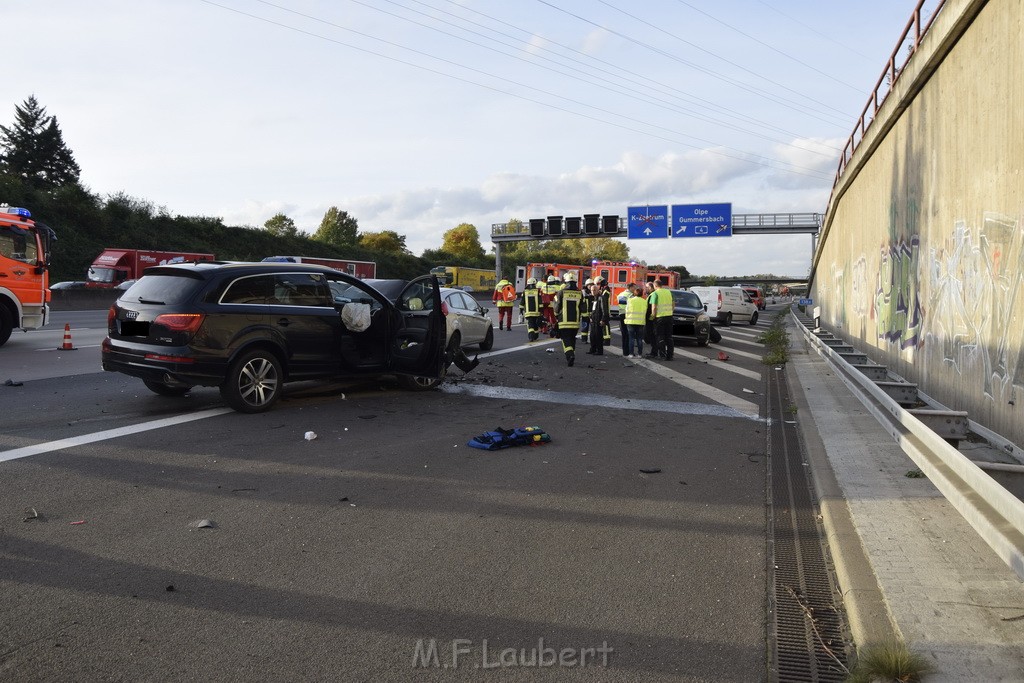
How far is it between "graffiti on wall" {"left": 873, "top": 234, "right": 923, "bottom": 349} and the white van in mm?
16923

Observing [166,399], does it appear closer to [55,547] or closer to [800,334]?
[55,547]

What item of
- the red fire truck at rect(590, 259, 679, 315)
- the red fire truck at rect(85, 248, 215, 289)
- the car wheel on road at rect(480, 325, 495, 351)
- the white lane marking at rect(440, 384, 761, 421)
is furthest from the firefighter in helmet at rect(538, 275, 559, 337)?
the red fire truck at rect(85, 248, 215, 289)

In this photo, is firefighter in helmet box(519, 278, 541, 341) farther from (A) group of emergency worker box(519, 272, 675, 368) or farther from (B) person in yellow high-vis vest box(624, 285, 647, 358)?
(B) person in yellow high-vis vest box(624, 285, 647, 358)

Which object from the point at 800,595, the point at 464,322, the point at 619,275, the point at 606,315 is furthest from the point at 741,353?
the point at 619,275

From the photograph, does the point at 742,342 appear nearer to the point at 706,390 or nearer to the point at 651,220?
the point at 706,390

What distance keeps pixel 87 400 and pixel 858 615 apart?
346 inches

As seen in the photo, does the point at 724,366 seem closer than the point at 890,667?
No

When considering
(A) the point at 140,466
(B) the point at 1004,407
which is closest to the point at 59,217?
(A) the point at 140,466

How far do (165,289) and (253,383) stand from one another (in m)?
1.39

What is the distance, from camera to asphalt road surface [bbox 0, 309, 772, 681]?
139 inches

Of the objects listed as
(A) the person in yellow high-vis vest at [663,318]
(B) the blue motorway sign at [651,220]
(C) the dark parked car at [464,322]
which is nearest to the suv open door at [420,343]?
(C) the dark parked car at [464,322]

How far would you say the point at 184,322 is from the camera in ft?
28.5

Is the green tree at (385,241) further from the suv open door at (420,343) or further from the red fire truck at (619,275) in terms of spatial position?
the suv open door at (420,343)

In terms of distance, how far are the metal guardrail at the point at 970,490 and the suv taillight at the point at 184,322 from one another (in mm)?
6695
